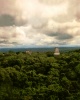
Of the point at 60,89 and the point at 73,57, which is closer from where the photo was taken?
the point at 60,89

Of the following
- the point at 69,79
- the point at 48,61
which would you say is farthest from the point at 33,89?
the point at 48,61

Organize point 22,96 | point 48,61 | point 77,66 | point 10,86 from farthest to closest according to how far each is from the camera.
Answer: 1. point 48,61
2. point 77,66
3. point 10,86
4. point 22,96

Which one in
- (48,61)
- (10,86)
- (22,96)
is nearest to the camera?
(22,96)

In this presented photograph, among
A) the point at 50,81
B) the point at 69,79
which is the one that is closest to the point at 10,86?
the point at 50,81

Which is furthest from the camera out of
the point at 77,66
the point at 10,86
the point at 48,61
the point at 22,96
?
the point at 48,61

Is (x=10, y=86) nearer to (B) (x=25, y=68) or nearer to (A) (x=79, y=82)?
(B) (x=25, y=68)

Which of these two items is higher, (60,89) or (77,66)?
(77,66)

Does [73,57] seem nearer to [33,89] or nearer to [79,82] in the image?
[79,82]
